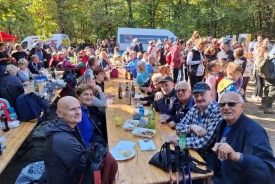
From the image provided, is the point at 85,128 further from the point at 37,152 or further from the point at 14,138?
the point at 37,152

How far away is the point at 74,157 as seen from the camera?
1.94 metres

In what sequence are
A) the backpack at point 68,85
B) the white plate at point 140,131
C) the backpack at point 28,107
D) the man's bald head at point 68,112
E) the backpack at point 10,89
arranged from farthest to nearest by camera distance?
the backpack at point 68,85 < the backpack at point 10,89 < the backpack at point 28,107 < the white plate at point 140,131 < the man's bald head at point 68,112

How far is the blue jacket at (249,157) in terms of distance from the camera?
173 cm

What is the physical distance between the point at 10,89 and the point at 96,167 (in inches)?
136

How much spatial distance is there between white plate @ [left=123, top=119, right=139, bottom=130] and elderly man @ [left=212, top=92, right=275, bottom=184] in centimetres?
118

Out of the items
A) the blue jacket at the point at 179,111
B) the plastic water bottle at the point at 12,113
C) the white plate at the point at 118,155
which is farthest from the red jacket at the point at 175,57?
the white plate at the point at 118,155

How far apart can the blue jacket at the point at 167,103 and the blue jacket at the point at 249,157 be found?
1486 millimetres

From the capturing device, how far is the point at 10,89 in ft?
14.6

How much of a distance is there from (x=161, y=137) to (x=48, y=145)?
139cm

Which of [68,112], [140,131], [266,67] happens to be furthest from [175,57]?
[68,112]

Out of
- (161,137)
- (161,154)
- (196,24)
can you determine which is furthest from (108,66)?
(196,24)

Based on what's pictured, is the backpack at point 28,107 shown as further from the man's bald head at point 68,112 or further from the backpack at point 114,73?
the backpack at point 114,73

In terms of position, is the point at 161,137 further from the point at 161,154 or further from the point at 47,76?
the point at 47,76

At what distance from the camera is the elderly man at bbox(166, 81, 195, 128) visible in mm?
3154
